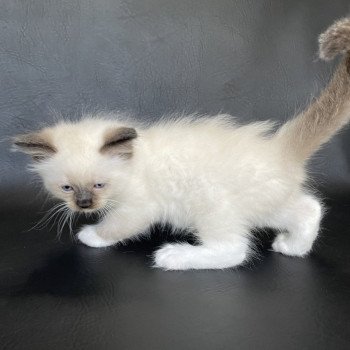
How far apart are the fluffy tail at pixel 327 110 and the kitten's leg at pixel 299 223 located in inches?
5.9

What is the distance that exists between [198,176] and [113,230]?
0.31 meters

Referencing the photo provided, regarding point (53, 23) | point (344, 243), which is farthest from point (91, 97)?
point (344, 243)

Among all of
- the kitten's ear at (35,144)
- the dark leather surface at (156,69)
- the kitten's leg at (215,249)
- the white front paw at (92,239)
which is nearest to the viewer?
the kitten's ear at (35,144)

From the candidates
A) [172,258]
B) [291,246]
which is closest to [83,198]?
[172,258]

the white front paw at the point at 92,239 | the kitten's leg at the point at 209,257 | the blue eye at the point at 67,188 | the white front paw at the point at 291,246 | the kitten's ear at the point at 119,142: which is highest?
the kitten's ear at the point at 119,142

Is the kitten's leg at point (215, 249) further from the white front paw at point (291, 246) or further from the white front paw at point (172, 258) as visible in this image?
the white front paw at point (291, 246)

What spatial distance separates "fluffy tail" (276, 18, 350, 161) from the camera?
1.29 meters

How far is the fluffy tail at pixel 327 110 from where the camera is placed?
129 cm

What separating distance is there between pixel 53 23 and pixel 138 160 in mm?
816

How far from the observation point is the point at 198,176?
4.99ft

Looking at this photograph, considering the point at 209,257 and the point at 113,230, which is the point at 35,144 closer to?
the point at 113,230

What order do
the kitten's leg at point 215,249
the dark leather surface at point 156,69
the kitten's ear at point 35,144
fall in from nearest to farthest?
the kitten's ear at point 35,144
the kitten's leg at point 215,249
the dark leather surface at point 156,69

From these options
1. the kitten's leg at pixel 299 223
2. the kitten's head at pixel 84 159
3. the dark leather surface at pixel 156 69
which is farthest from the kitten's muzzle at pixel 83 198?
the kitten's leg at pixel 299 223

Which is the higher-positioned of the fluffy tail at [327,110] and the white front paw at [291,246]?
the fluffy tail at [327,110]
